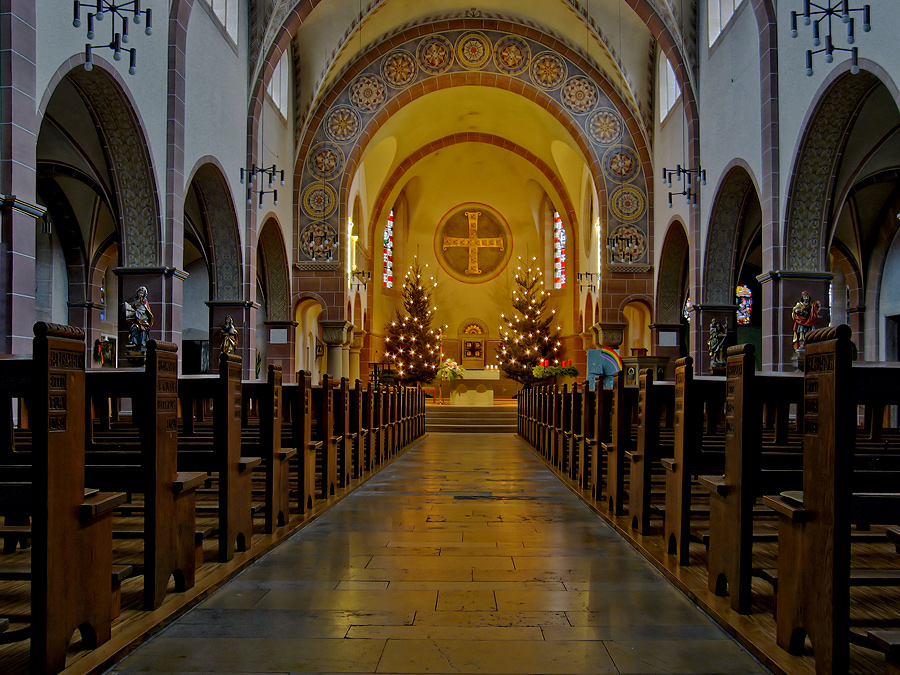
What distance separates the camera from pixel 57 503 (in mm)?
2326

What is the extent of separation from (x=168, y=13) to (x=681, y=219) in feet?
28.6

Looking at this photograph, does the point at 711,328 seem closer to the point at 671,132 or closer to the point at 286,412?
the point at 671,132

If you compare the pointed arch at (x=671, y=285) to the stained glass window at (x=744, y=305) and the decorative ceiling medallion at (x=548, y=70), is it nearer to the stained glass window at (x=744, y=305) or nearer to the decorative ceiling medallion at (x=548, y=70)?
the decorative ceiling medallion at (x=548, y=70)

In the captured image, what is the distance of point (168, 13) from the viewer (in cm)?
970

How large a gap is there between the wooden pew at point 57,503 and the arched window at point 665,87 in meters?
13.7

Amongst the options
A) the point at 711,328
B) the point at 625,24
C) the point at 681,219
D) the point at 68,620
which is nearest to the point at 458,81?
the point at 625,24

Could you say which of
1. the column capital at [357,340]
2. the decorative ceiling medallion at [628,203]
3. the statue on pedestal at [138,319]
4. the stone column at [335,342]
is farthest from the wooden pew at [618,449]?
the column capital at [357,340]

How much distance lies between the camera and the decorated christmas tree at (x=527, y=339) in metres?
22.5

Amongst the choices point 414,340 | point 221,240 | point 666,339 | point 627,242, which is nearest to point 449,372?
point 414,340

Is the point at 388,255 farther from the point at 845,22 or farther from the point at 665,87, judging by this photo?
the point at 845,22

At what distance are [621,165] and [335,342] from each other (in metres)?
7.16

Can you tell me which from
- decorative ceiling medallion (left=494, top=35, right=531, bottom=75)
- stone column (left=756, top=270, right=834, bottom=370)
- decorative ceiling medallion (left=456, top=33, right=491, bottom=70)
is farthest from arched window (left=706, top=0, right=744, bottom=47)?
decorative ceiling medallion (left=456, top=33, right=491, bottom=70)

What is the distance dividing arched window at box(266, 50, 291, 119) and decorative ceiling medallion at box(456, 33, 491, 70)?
3776 mm

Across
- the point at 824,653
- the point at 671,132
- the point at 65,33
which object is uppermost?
the point at 671,132
